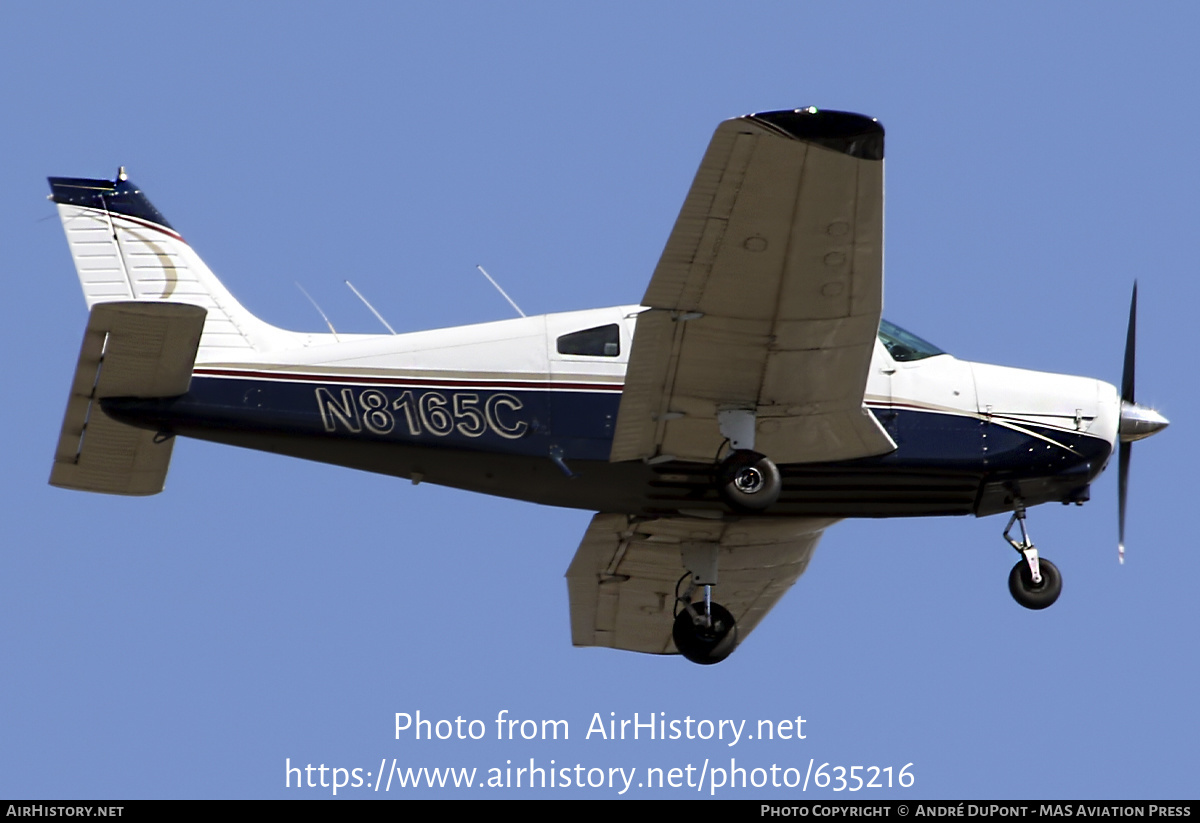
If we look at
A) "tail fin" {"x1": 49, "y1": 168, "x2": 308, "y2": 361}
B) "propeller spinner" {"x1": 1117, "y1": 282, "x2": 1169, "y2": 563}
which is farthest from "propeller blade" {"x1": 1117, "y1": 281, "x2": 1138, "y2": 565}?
"tail fin" {"x1": 49, "y1": 168, "x2": 308, "y2": 361}

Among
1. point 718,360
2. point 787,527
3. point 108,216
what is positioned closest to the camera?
point 718,360

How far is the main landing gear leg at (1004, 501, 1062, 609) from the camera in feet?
46.7

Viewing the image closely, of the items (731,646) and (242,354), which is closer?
(242,354)

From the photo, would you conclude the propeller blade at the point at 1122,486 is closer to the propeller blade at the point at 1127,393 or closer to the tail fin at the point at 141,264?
the propeller blade at the point at 1127,393

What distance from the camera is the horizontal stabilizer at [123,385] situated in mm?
12531

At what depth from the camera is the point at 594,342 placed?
13.2m

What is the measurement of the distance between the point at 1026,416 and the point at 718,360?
2.98 meters

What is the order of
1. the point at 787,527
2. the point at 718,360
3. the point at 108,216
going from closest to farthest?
1. the point at 718,360
2. the point at 108,216
3. the point at 787,527

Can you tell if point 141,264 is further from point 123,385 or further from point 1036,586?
point 1036,586

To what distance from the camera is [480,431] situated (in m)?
13.1

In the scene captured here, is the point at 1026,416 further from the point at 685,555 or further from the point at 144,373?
the point at 144,373

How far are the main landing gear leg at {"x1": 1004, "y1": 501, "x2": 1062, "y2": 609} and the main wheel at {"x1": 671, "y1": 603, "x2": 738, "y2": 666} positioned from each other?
2.45 metres

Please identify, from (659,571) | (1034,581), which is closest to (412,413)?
(659,571)
